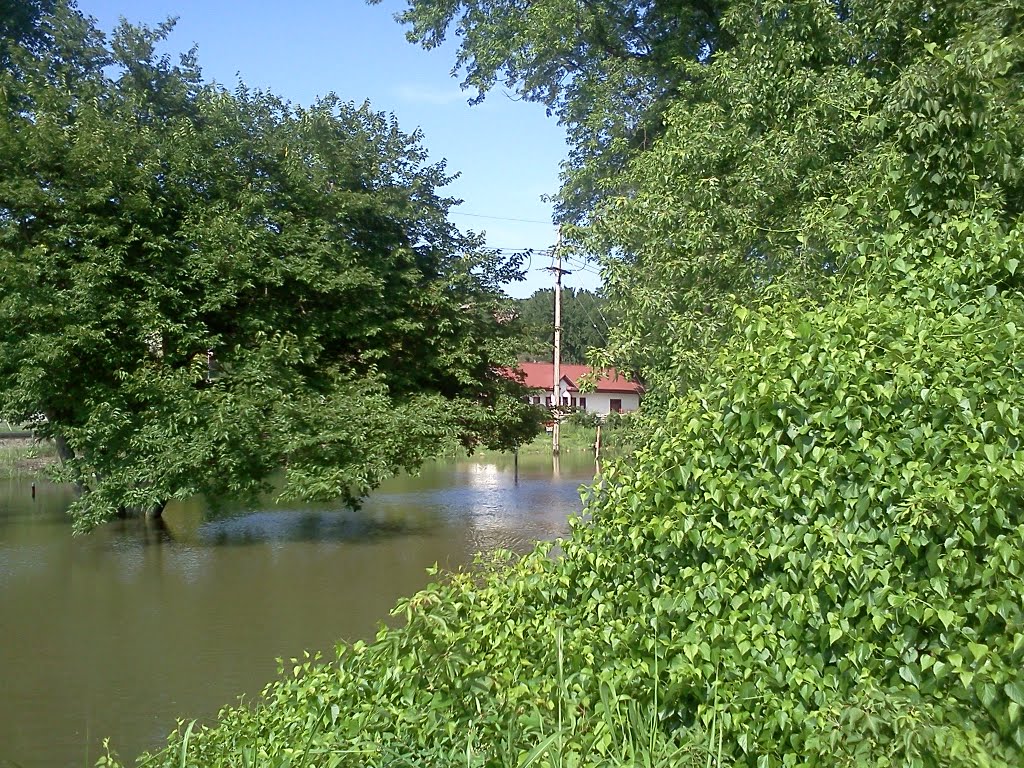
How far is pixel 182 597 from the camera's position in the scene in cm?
1161

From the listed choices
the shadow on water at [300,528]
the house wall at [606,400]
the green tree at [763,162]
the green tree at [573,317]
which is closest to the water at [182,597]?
the shadow on water at [300,528]

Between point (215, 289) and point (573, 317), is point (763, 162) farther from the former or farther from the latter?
point (573, 317)

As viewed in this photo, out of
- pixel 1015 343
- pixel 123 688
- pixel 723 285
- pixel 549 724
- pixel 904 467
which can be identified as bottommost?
pixel 123 688

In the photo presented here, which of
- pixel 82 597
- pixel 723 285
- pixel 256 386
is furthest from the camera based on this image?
pixel 256 386

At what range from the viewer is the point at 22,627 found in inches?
406

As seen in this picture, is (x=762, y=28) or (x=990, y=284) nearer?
(x=990, y=284)

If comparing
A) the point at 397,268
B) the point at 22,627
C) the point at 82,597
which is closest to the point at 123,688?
the point at 22,627

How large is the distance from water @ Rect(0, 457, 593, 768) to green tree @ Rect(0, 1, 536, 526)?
1092 mm

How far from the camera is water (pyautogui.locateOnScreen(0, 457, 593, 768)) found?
26.2ft

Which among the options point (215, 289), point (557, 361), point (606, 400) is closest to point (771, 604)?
point (215, 289)

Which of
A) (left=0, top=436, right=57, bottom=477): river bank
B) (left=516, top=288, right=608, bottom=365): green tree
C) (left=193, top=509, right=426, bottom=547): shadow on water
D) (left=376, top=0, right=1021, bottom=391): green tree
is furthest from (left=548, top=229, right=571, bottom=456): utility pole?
(left=516, top=288, right=608, bottom=365): green tree

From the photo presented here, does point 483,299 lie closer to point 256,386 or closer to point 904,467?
point 256,386

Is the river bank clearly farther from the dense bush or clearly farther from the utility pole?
the dense bush

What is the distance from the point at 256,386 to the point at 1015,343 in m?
10.8
